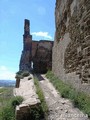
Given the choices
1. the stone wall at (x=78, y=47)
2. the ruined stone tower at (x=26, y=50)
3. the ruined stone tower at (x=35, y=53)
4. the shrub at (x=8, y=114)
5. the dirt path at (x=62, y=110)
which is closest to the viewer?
the dirt path at (x=62, y=110)

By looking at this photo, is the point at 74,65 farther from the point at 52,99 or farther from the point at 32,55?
the point at 32,55

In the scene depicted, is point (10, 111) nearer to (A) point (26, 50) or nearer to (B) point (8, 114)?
(B) point (8, 114)

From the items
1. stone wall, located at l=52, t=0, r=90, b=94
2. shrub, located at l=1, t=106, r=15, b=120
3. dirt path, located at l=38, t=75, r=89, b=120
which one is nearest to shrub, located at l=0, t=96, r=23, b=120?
shrub, located at l=1, t=106, r=15, b=120

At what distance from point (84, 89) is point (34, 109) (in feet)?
5.17

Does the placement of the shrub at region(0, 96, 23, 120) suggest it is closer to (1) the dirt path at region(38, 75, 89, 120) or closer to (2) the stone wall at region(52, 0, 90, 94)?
(1) the dirt path at region(38, 75, 89, 120)

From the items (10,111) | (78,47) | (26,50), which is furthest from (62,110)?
(26,50)

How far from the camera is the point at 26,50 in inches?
701

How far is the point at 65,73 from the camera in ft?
27.6

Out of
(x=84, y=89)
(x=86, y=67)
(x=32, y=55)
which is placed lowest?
(x=84, y=89)

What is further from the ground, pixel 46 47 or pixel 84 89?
pixel 46 47

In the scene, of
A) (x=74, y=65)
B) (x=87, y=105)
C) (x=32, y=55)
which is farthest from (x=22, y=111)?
(x=32, y=55)

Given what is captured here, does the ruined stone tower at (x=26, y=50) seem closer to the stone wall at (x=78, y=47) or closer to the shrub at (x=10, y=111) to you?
the stone wall at (x=78, y=47)

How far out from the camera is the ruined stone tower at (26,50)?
1715 centimetres

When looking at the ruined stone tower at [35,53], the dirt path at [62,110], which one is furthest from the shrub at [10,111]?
the ruined stone tower at [35,53]
